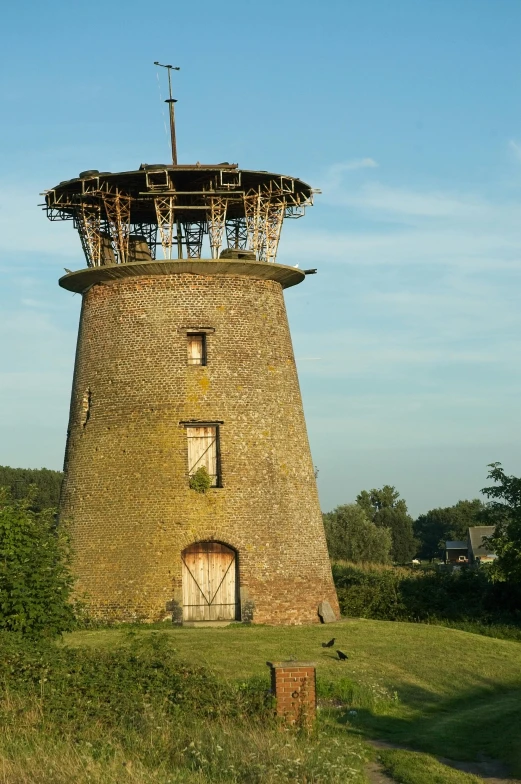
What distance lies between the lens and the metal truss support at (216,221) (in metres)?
28.7

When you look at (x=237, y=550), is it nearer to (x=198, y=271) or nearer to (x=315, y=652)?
(x=315, y=652)

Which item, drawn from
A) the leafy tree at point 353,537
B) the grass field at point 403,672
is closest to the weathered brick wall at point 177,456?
the grass field at point 403,672

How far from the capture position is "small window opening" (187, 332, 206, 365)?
92.8 ft

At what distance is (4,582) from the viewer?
19750 mm

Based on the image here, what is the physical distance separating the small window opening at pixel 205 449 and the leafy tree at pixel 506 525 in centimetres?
820

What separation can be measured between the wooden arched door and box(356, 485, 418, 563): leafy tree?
73207 mm

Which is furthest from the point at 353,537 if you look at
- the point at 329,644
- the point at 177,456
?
the point at 329,644

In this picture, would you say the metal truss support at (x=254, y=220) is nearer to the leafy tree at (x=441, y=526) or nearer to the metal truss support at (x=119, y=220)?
the metal truss support at (x=119, y=220)

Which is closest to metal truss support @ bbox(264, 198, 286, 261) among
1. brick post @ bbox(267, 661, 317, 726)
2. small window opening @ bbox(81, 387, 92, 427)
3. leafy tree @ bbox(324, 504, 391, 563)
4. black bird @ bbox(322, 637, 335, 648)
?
small window opening @ bbox(81, 387, 92, 427)

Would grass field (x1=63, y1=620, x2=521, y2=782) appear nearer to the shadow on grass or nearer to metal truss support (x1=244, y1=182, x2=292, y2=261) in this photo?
the shadow on grass

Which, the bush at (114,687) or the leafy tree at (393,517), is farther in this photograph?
the leafy tree at (393,517)

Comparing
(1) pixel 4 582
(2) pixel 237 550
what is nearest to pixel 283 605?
(2) pixel 237 550

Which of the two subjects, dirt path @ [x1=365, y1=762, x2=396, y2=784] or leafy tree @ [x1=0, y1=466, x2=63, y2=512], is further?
leafy tree @ [x1=0, y1=466, x2=63, y2=512]

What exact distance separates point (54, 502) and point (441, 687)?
67.0m
